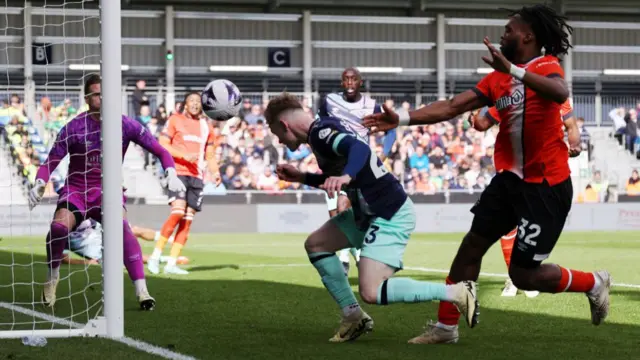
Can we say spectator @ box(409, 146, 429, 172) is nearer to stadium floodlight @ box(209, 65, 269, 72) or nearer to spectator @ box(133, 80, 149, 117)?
spectator @ box(133, 80, 149, 117)

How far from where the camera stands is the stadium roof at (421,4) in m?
40.3

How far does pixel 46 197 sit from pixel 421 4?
2105cm

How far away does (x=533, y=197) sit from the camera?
675 cm

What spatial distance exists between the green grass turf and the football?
165 centimetres

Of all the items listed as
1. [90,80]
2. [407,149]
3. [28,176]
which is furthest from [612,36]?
[90,80]

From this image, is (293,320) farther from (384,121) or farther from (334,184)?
(334,184)

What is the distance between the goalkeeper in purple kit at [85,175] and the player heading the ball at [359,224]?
2463mm

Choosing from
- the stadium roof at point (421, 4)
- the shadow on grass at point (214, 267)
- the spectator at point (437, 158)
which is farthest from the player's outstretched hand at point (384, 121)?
the stadium roof at point (421, 4)

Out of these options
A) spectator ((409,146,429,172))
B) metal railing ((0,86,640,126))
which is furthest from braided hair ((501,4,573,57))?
metal railing ((0,86,640,126))

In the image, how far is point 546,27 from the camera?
6805 mm

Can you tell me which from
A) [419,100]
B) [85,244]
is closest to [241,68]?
[419,100]

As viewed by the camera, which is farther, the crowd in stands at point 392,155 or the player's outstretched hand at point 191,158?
Result: the crowd in stands at point 392,155

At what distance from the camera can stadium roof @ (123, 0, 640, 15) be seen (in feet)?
132

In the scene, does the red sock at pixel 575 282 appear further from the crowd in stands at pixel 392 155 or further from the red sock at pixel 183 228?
the crowd in stands at pixel 392 155
